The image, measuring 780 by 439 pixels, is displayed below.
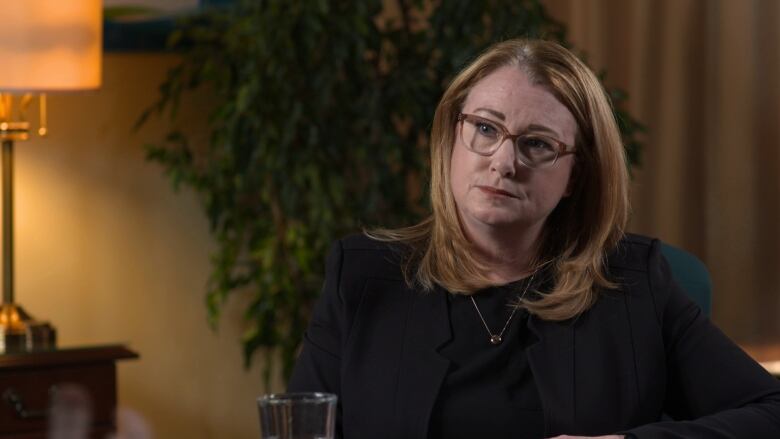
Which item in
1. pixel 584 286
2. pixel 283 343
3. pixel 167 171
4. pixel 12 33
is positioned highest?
pixel 12 33

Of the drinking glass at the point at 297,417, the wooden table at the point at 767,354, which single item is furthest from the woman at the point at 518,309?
the wooden table at the point at 767,354

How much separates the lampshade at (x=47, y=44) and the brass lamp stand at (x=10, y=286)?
0.25 metres

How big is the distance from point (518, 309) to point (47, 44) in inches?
54.4

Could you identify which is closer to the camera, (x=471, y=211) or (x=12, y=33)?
(x=471, y=211)

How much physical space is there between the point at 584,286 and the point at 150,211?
1.93m

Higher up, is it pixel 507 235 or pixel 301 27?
pixel 301 27

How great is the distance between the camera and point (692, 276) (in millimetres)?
2291

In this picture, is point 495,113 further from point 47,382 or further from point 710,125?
point 710,125

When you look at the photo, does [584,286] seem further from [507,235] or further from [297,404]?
[297,404]

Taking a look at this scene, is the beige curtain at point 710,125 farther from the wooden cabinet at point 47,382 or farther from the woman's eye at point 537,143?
the woman's eye at point 537,143

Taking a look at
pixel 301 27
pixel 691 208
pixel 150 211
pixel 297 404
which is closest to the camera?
pixel 297 404

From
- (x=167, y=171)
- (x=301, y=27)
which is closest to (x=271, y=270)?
(x=167, y=171)

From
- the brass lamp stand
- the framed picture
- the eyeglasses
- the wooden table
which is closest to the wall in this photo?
the framed picture

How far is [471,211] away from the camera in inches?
75.9
